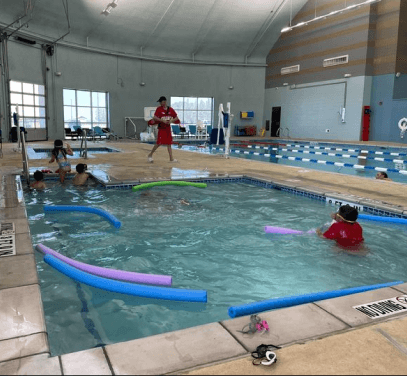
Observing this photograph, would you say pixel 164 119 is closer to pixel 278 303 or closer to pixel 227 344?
pixel 278 303

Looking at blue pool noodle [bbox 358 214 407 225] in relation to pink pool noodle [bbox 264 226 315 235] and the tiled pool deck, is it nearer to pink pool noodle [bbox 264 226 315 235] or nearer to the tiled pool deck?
pink pool noodle [bbox 264 226 315 235]

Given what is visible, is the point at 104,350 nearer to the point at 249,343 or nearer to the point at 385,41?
the point at 249,343

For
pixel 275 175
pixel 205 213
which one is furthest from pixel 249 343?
pixel 275 175

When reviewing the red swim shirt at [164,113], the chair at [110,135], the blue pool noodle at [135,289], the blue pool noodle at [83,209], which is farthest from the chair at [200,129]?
the blue pool noodle at [135,289]

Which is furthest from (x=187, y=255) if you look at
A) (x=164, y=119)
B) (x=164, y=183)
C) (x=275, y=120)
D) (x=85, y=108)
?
(x=275, y=120)

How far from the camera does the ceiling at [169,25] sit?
15469 millimetres

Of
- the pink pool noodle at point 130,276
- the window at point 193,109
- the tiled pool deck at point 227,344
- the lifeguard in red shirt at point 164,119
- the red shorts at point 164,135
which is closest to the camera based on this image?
the tiled pool deck at point 227,344

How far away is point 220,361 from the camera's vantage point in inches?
60.7

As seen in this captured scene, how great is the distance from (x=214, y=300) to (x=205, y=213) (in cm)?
242

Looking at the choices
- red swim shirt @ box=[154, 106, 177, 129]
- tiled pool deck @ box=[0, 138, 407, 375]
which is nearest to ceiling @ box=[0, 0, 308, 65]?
red swim shirt @ box=[154, 106, 177, 129]

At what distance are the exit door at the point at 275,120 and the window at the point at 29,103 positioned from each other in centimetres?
1287

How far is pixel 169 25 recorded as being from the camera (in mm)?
18547

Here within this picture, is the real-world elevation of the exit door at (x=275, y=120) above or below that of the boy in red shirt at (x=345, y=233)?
above

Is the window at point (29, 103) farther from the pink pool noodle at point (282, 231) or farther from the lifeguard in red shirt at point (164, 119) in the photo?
the pink pool noodle at point (282, 231)
